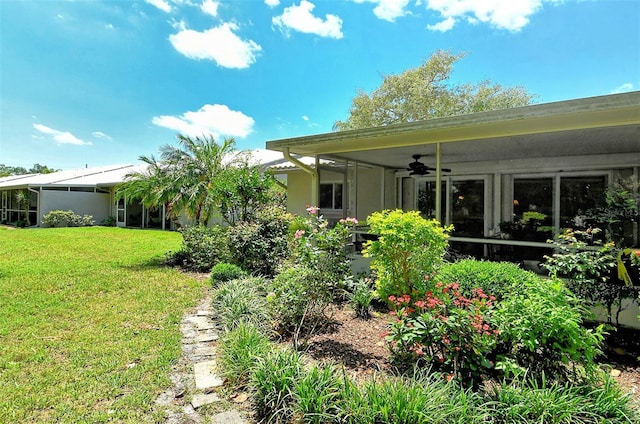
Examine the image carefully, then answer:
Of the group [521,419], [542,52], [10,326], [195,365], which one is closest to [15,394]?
[195,365]

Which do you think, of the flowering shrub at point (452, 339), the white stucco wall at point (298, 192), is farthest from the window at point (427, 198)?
the flowering shrub at point (452, 339)

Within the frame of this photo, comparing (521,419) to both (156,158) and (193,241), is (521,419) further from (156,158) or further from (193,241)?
(156,158)

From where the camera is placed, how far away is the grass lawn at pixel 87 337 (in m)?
2.91

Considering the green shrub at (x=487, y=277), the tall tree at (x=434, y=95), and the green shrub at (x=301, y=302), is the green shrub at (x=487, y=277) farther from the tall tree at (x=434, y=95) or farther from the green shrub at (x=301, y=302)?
the tall tree at (x=434, y=95)

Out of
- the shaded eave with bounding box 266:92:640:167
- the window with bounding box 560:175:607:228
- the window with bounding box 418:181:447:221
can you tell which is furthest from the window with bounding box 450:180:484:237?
the shaded eave with bounding box 266:92:640:167

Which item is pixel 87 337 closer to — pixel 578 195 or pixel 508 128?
pixel 508 128

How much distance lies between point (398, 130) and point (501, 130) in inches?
62.1

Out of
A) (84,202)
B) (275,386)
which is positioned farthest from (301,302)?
(84,202)

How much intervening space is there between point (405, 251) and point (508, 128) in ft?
8.91

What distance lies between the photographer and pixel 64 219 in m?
20.9

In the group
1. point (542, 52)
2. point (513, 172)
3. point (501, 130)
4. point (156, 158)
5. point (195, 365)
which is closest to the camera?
point (195, 365)

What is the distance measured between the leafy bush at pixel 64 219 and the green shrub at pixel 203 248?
1618 centimetres

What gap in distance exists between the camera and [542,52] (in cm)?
1827

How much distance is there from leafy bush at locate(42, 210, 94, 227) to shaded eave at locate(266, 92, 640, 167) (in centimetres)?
1958
